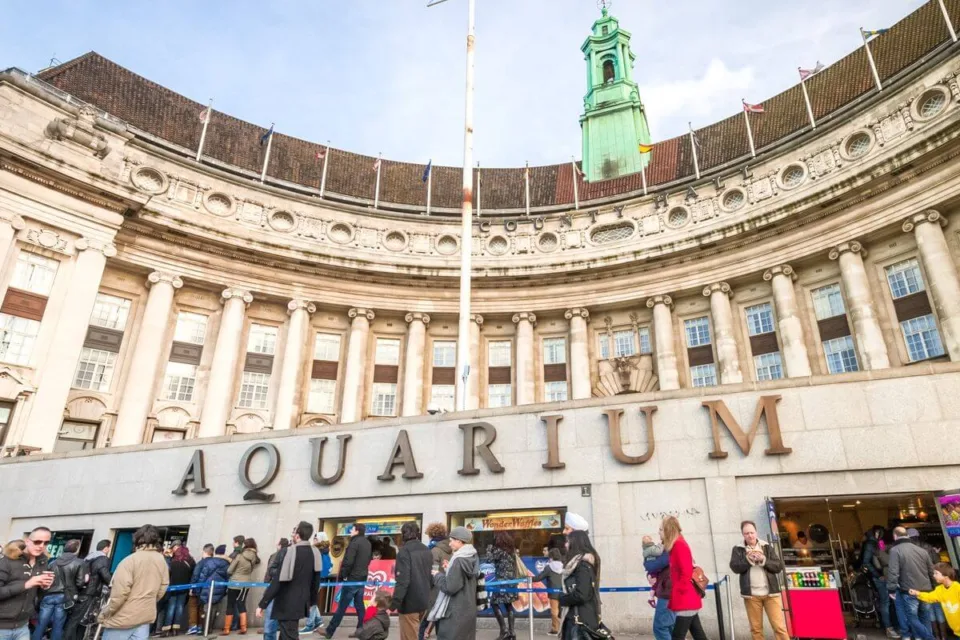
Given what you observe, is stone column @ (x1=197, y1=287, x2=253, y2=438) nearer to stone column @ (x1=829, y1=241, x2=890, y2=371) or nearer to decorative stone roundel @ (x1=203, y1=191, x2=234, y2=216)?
decorative stone roundel @ (x1=203, y1=191, x2=234, y2=216)

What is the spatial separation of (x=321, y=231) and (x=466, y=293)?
1807 cm

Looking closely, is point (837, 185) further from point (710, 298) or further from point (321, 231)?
point (321, 231)

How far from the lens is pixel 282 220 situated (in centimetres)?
3516

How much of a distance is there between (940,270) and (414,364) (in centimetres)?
2489

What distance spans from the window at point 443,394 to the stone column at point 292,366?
7.43 metres

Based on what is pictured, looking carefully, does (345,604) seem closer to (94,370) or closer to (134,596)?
(134,596)

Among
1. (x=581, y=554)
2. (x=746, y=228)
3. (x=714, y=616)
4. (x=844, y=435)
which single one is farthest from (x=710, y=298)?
(x=581, y=554)

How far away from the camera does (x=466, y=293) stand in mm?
20547

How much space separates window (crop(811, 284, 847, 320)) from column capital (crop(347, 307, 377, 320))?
923 inches

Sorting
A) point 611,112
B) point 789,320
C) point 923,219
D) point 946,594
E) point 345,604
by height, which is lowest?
point 345,604

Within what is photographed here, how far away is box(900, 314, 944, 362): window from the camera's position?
25.2 m

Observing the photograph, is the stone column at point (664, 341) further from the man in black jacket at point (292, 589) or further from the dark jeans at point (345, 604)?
the man in black jacket at point (292, 589)

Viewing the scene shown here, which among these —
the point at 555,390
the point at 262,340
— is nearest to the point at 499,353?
the point at 555,390

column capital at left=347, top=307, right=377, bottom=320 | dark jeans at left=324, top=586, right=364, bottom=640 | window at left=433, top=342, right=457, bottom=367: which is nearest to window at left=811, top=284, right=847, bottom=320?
window at left=433, top=342, right=457, bottom=367
